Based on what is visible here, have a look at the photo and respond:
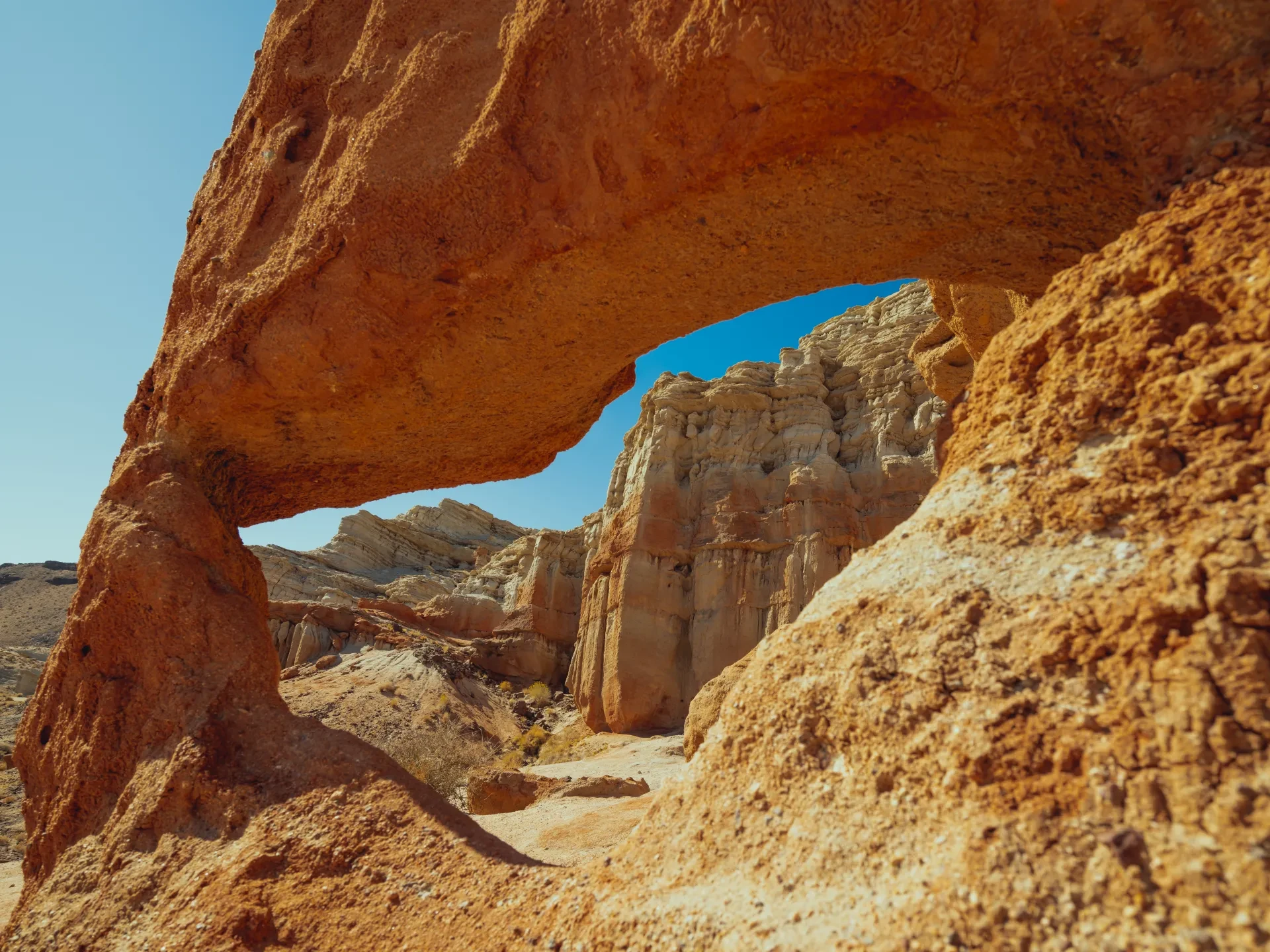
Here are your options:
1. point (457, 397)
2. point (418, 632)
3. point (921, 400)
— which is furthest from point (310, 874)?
point (418, 632)

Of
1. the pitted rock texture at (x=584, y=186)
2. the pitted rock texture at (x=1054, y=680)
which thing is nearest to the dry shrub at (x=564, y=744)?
the pitted rock texture at (x=584, y=186)

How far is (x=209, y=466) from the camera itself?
6441 millimetres

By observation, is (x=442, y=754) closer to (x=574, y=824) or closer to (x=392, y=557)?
(x=574, y=824)

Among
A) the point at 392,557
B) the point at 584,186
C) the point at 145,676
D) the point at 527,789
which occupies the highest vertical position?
the point at 392,557

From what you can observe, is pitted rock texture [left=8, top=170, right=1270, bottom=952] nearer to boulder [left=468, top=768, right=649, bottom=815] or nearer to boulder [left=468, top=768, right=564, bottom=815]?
boulder [left=468, top=768, right=649, bottom=815]

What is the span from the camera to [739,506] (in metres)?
23.1

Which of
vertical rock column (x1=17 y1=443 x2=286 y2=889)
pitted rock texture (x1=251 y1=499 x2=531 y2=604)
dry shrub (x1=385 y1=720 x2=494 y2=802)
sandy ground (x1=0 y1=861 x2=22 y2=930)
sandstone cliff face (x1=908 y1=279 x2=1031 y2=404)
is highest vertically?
pitted rock texture (x1=251 y1=499 x2=531 y2=604)

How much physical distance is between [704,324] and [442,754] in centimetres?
1633

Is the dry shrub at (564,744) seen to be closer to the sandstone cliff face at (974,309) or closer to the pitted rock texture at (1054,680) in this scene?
the sandstone cliff face at (974,309)

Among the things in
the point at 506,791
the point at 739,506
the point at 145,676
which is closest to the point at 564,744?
the point at 739,506

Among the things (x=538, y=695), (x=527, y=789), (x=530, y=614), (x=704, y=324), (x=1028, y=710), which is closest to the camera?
(x=1028, y=710)

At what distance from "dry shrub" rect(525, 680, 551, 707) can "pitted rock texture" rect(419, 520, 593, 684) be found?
5.80ft

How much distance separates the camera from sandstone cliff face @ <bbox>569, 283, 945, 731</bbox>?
845 inches

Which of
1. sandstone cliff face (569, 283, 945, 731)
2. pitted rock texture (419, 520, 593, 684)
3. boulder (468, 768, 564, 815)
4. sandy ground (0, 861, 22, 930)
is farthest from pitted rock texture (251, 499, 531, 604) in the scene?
boulder (468, 768, 564, 815)
